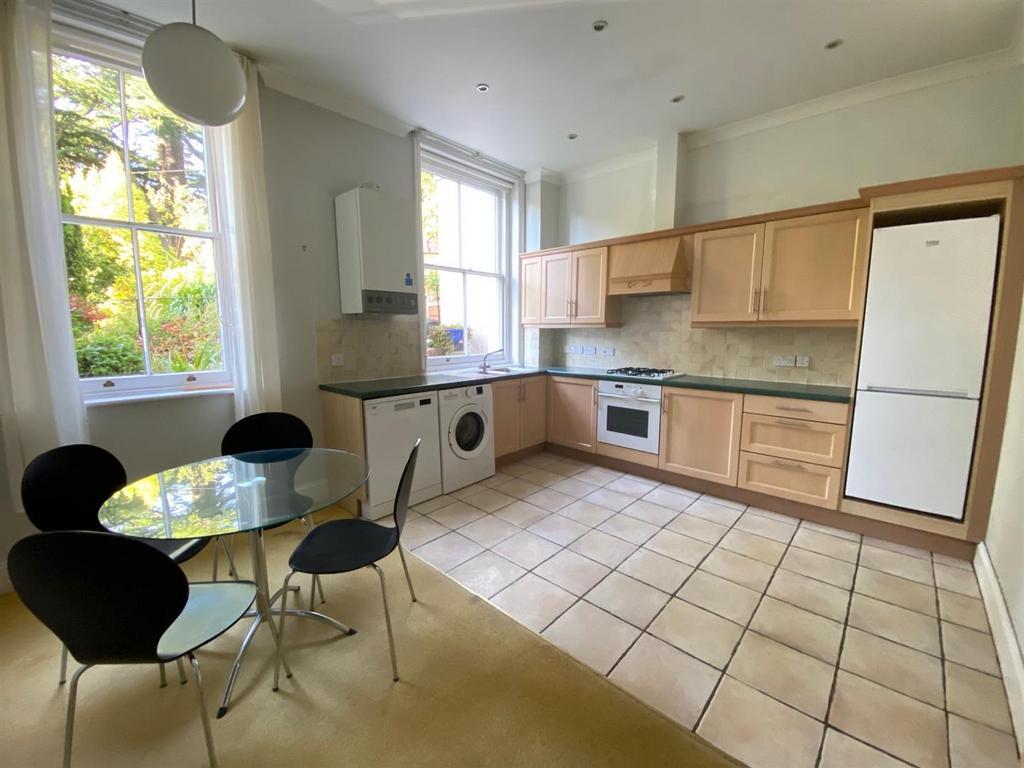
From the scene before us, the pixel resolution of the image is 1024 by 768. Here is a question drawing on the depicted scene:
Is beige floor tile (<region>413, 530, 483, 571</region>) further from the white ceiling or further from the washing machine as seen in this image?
the white ceiling

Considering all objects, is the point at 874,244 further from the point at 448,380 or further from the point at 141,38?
the point at 141,38

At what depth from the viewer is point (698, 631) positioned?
1.77 m

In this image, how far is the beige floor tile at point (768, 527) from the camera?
2563mm

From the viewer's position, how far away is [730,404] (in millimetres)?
2975

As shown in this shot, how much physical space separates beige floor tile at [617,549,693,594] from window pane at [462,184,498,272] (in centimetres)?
313

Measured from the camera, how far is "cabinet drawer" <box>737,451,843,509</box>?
8.57 ft

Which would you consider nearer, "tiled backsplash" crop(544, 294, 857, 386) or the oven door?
"tiled backsplash" crop(544, 294, 857, 386)

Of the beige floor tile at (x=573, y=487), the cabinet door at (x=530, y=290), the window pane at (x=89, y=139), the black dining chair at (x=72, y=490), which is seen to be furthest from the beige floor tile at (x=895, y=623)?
the window pane at (x=89, y=139)

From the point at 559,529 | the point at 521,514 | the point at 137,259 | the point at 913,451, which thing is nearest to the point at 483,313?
the point at 521,514

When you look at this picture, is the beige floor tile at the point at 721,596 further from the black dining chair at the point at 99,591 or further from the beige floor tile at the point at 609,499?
the black dining chair at the point at 99,591

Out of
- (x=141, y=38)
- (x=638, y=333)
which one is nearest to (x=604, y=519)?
(x=638, y=333)

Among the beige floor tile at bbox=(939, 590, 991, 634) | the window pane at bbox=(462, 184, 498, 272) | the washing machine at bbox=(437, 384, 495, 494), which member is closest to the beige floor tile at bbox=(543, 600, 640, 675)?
the beige floor tile at bbox=(939, 590, 991, 634)

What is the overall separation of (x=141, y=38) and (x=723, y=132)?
3926 mm

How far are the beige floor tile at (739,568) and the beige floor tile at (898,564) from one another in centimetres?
60
